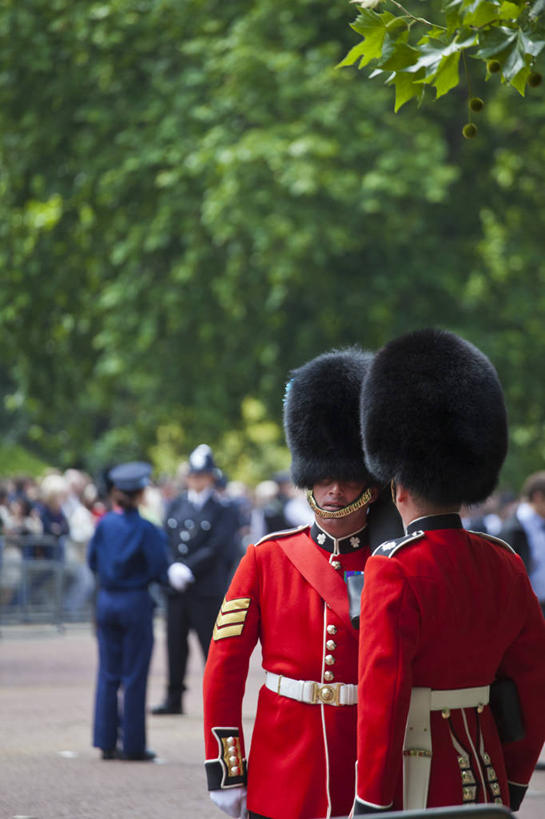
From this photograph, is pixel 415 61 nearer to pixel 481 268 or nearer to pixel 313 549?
pixel 313 549

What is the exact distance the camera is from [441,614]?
3582 millimetres

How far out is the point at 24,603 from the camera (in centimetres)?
1867

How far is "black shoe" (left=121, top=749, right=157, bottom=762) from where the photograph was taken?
9109 millimetres

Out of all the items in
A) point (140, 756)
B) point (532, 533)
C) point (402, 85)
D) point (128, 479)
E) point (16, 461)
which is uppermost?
point (402, 85)

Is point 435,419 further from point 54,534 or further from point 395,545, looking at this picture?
point 54,534

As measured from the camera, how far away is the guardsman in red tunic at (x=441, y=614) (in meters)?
3.49

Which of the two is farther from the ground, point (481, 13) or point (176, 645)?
point (481, 13)

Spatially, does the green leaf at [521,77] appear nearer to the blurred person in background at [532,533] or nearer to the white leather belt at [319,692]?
the white leather belt at [319,692]

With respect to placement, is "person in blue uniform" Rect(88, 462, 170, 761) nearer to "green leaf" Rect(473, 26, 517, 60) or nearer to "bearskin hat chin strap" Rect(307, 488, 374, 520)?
"bearskin hat chin strap" Rect(307, 488, 374, 520)

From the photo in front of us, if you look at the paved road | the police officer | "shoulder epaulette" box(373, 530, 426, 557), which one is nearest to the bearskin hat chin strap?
"shoulder epaulette" box(373, 530, 426, 557)

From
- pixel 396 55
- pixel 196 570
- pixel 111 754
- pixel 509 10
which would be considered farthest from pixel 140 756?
pixel 509 10

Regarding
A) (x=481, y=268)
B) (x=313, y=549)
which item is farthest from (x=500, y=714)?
(x=481, y=268)

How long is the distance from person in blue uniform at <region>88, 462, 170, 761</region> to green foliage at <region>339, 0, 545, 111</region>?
17.9 ft

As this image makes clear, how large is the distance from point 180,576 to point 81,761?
7.23 ft
